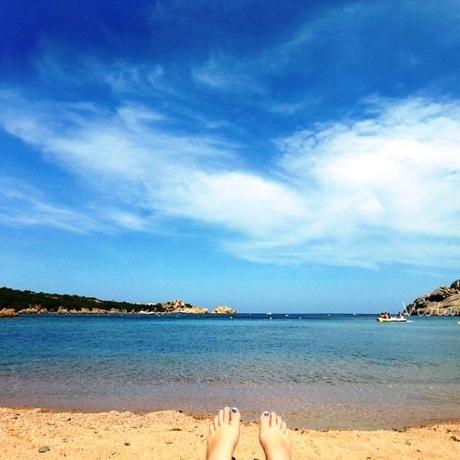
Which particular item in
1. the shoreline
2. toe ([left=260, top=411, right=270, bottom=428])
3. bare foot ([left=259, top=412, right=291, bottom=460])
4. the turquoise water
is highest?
toe ([left=260, top=411, right=270, bottom=428])

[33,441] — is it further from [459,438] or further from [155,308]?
[155,308]

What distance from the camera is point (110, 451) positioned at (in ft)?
17.9

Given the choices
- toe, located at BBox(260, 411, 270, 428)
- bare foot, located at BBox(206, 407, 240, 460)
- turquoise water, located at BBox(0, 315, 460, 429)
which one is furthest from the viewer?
turquoise water, located at BBox(0, 315, 460, 429)

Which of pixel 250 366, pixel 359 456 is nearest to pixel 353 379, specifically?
pixel 250 366

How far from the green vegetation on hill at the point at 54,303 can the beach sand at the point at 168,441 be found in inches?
3915

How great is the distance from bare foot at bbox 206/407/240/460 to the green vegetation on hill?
102m

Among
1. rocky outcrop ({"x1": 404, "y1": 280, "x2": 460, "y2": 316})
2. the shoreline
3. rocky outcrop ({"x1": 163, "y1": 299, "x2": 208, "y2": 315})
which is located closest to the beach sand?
the shoreline

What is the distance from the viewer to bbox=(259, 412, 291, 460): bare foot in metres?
4.81

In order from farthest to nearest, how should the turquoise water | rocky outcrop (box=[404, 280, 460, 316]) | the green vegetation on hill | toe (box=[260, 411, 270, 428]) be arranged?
rocky outcrop (box=[404, 280, 460, 316]), the green vegetation on hill, the turquoise water, toe (box=[260, 411, 270, 428])

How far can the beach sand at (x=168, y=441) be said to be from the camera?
5449 millimetres

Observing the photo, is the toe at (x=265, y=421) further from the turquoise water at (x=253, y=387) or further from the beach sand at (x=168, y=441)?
the turquoise water at (x=253, y=387)

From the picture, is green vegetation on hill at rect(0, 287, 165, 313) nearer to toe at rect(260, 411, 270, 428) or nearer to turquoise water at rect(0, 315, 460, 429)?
turquoise water at rect(0, 315, 460, 429)

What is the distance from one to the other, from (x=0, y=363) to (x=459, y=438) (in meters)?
14.5

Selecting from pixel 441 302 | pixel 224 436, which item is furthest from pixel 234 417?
pixel 441 302
